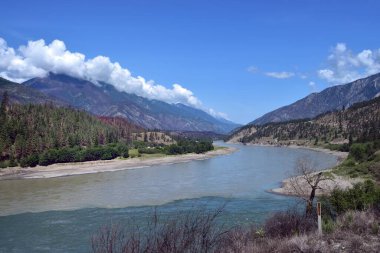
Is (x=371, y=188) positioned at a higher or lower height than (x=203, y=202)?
higher

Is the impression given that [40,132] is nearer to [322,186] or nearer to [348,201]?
[322,186]

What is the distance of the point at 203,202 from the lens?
56.4 metres

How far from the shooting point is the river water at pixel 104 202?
129 feet

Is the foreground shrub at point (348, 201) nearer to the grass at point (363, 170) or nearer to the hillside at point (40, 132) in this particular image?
the grass at point (363, 170)

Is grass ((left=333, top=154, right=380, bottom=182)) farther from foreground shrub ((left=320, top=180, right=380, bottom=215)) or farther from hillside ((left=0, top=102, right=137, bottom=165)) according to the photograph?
hillside ((left=0, top=102, right=137, bottom=165))

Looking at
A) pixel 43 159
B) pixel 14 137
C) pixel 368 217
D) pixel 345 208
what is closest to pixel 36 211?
pixel 345 208

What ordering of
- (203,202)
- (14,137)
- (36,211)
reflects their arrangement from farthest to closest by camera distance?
1. (14,137)
2. (203,202)
3. (36,211)

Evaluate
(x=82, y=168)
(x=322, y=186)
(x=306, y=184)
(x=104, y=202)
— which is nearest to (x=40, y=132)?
(x=82, y=168)

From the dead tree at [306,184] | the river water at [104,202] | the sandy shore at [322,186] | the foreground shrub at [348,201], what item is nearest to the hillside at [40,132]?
the river water at [104,202]

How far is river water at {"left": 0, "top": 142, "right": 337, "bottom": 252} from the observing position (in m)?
39.4

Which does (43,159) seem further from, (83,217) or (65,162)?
(83,217)

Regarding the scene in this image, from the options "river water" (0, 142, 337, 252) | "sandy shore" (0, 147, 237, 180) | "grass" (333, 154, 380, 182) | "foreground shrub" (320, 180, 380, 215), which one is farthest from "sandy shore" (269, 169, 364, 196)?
"sandy shore" (0, 147, 237, 180)

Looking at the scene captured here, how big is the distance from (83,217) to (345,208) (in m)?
29.1

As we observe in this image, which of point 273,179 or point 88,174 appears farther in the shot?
point 88,174
